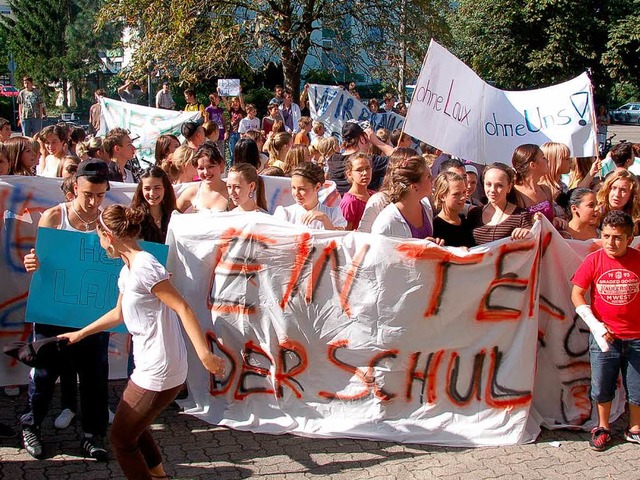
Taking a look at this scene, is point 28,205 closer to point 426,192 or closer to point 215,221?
point 215,221

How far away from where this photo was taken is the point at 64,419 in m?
5.02

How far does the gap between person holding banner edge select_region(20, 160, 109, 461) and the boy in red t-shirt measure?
2.91 metres

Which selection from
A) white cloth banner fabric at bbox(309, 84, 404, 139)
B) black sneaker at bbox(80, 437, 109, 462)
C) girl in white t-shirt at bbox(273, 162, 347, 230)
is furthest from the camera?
white cloth banner fabric at bbox(309, 84, 404, 139)

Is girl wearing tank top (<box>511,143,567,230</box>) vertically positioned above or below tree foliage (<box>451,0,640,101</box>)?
below

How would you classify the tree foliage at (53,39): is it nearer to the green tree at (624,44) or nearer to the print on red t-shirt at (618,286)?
the green tree at (624,44)

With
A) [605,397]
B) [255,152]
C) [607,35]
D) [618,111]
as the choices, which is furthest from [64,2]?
[605,397]

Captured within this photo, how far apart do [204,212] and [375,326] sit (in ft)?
4.69

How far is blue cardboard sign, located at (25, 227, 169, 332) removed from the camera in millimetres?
4781

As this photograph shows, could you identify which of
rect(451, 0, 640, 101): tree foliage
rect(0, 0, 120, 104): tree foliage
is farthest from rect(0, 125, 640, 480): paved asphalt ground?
rect(0, 0, 120, 104): tree foliage

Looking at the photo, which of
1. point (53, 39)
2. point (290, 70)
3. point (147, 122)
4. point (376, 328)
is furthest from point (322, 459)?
point (53, 39)

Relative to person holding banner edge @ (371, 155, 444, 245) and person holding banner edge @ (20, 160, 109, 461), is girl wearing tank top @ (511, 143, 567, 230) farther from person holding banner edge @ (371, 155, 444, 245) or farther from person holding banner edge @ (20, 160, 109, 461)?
person holding banner edge @ (20, 160, 109, 461)

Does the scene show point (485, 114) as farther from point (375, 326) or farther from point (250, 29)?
point (250, 29)

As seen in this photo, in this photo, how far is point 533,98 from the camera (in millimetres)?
7812

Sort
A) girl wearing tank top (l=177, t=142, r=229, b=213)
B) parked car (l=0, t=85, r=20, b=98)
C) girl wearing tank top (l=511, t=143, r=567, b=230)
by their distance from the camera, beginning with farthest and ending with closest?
parked car (l=0, t=85, r=20, b=98)
girl wearing tank top (l=177, t=142, r=229, b=213)
girl wearing tank top (l=511, t=143, r=567, b=230)
